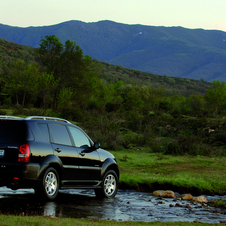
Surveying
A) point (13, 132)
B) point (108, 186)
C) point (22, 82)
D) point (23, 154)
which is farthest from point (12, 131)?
point (22, 82)

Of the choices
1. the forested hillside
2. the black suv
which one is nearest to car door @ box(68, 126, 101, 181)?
the black suv

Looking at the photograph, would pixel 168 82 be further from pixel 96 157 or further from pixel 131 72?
pixel 96 157

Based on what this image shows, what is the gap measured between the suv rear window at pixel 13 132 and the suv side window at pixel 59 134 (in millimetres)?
851

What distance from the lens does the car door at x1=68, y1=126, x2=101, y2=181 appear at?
30.7 feet

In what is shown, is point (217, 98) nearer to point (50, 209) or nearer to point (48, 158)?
point (48, 158)

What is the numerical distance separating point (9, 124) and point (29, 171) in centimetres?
115

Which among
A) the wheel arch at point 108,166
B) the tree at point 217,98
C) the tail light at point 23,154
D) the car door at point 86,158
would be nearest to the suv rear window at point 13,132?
the tail light at point 23,154

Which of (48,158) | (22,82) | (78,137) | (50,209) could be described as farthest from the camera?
(22,82)

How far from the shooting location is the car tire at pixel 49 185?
314 inches

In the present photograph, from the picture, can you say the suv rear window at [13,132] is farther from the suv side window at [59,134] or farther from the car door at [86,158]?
the car door at [86,158]

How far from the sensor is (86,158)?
948cm

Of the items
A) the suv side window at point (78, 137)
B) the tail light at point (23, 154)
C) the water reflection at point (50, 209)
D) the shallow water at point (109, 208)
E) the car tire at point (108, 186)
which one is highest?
the suv side window at point (78, 137)

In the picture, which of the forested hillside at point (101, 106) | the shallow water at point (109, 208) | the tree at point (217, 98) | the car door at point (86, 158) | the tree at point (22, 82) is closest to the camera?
the shallow water at point (109, 208)

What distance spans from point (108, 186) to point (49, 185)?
253cm
